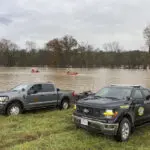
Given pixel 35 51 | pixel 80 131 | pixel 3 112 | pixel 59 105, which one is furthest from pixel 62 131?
pixel 35 51

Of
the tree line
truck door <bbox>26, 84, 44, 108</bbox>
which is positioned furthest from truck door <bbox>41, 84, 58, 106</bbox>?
the tree line

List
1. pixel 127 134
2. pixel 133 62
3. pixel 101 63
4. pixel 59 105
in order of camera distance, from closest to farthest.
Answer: pixel 127 134, pixel 59 105, pixel 133 62, pixel 101 63

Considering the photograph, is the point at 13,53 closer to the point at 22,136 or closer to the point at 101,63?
the point at 101,63

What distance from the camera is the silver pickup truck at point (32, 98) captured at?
10.3 metres

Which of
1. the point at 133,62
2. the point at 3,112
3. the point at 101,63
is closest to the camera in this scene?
the point at 3,112

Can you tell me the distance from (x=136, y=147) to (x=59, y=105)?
21.9 feet

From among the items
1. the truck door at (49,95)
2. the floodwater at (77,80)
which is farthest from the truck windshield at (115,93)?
the floodwater at (77,80)

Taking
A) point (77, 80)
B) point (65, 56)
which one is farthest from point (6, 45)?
point (77, 80)

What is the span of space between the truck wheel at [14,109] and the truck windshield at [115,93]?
13.7 ft

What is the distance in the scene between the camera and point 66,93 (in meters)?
13.0

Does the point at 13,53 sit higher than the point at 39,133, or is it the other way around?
the point at 13,53

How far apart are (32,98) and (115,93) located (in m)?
4.67

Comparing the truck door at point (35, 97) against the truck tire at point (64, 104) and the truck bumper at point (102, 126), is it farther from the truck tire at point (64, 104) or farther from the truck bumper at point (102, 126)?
the truck bumper at point (102, 126)

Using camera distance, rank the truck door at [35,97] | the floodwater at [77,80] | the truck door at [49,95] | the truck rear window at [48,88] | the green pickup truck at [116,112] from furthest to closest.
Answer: the floodwater at [77,80], the truck rear window at [48,88], the truck door at [49,95], the truck door at [35,97], the green pickup truck at [116,112]
